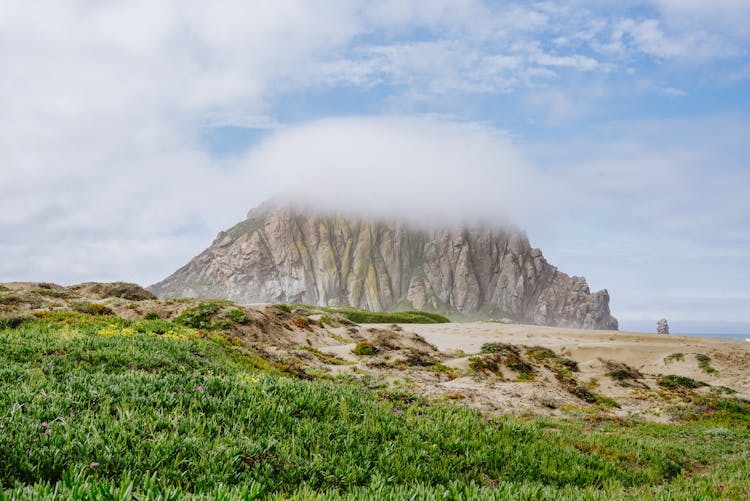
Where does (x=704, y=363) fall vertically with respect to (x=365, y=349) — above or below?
below

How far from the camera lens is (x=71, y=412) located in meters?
7.28

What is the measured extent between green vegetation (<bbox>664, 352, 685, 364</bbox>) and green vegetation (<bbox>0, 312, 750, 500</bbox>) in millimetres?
28078

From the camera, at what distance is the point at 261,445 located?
23.5 feet

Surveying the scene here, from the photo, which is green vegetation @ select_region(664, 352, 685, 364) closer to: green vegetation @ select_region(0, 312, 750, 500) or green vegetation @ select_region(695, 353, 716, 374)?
green vegetation @ select_region(695, 353, 716, 374)

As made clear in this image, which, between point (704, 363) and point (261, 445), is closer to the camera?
point (261, 445)

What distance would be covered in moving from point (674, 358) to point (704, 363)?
6.78 ft

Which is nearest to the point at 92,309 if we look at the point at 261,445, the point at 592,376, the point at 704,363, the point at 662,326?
the point at 261,445

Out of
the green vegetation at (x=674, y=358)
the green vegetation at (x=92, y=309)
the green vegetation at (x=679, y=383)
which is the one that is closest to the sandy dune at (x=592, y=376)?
the green vegetation at (x=674, y=358)

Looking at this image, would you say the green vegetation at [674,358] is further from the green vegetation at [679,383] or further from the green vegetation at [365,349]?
the green vegetation at [365,349]

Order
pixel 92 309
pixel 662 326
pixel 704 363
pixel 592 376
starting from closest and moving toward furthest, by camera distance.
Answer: pixel 92 309
pixel 592 376
pixel 704 363
pixel 662 326

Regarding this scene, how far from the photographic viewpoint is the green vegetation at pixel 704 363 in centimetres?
3619

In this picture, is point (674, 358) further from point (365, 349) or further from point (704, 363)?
point (365, 349)

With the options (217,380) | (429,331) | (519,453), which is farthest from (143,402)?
(429,331)

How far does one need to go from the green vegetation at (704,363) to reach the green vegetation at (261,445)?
87.7 ft
